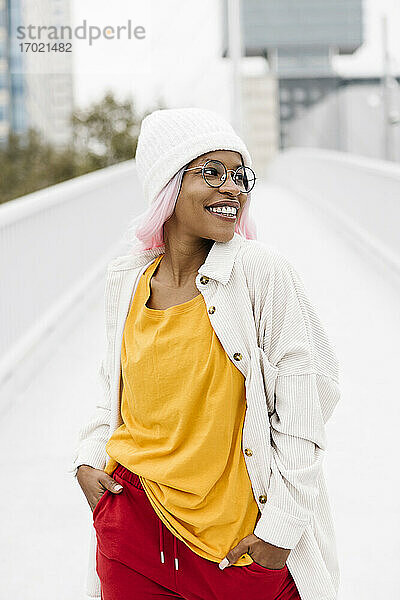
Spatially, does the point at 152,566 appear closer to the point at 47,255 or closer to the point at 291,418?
the point at 291,418

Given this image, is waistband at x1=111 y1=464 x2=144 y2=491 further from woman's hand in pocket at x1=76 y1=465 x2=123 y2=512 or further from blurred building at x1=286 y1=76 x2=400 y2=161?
blurred building at x1=286 y1=76 x2=400 y2=161

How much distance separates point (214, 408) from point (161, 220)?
0.38m

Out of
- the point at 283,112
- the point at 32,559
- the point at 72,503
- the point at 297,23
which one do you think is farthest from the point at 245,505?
the point at 297,23

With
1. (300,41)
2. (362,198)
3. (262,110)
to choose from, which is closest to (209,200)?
(362,198)

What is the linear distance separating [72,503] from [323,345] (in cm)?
209

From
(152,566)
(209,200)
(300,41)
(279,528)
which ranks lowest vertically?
(152,566)

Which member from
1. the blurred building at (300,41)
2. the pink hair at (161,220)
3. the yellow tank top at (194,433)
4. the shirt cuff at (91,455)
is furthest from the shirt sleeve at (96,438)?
the blurred building at (300,41)

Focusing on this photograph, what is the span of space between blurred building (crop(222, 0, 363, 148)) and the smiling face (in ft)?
113

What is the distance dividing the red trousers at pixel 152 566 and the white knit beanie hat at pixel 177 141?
0.59 metres

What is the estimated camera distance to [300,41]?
40.6 m

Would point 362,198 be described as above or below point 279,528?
above

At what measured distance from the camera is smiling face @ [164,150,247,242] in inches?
66.3

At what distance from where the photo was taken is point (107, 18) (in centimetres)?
888

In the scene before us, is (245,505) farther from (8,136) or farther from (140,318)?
(8,136)
